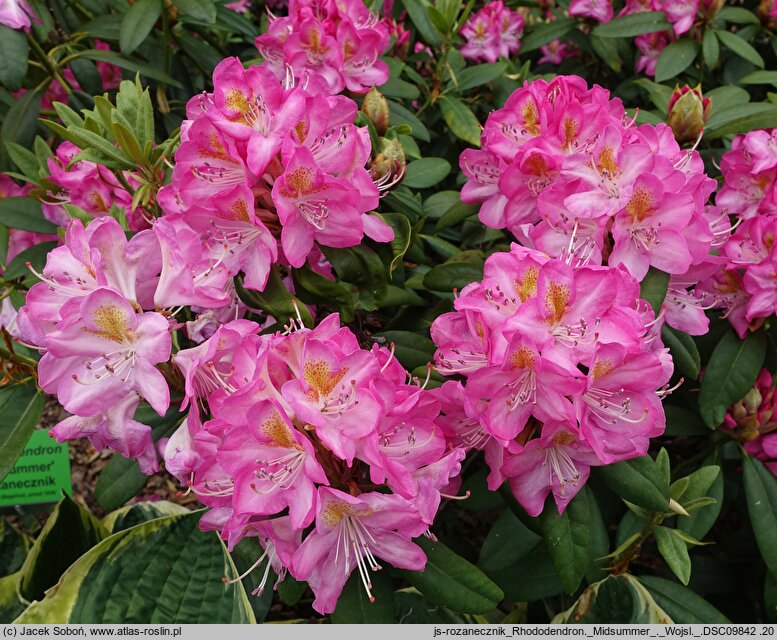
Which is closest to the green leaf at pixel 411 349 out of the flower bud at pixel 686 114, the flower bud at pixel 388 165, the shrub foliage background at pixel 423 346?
the shrub foliage background at pixel 423 346

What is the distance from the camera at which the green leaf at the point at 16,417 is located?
1.09 metres

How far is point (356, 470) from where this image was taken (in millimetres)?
842

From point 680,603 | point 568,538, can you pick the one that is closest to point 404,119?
point 568,538

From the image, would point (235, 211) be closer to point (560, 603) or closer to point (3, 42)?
point (3, 42)

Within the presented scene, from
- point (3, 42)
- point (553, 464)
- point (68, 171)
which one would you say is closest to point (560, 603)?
point (553, 464)

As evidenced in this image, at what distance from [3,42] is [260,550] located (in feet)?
3.74

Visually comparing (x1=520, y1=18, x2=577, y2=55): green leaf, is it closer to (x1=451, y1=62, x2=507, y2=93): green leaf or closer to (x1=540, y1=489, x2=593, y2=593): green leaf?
(x1=451, y1=62, x2=507, y2=93): green leaf

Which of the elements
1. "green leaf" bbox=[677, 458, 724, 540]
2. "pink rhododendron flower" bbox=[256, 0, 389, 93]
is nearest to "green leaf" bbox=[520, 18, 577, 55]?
"pink rhododendron flower" bbox=[256, 0, 389, 93]

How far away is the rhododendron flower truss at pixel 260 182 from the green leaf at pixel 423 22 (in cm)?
82

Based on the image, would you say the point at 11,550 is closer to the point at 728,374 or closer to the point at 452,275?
the point at 452,275

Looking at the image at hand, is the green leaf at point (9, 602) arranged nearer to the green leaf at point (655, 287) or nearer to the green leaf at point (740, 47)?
the green leaf at point (655, 287)

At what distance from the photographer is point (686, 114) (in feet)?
3.95

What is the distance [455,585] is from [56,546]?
2.98 ft

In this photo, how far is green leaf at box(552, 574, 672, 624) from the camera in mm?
1143
